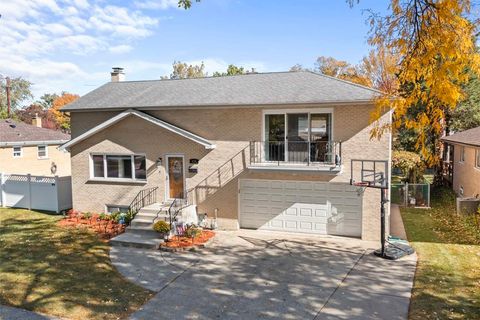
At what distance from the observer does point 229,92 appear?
17.5m

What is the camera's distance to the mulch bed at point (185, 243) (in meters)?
14.2

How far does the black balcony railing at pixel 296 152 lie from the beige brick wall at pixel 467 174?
31.3 feet

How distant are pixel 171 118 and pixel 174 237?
562 centimetres

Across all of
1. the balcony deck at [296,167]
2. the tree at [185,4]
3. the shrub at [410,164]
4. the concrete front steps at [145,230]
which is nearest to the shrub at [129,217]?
the concrete front steps at [145,230]

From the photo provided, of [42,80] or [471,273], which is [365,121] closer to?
[471,273]

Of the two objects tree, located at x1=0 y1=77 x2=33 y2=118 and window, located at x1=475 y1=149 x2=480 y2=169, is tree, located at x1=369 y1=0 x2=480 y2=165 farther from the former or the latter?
tree, located at x1=0 y1=77 x2=33 y2=118

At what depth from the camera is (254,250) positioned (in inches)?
561

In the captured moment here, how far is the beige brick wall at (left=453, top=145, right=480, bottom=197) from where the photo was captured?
20.0 metres

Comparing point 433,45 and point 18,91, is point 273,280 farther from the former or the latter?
point 18,91

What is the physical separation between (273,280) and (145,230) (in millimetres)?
6638

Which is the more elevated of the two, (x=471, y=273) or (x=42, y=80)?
(x=42, y=80)

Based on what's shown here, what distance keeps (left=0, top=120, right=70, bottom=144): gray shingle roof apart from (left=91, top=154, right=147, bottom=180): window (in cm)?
1149

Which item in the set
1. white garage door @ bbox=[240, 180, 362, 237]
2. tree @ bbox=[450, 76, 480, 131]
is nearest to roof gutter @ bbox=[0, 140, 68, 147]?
white garage door @ bbox=[240, 180, 362, 237]

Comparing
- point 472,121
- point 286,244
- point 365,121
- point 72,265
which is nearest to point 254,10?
point 365,121
